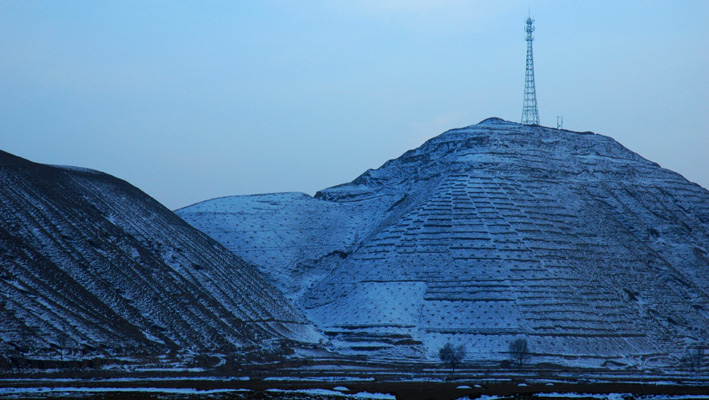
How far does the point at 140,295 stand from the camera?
8056 centimetres

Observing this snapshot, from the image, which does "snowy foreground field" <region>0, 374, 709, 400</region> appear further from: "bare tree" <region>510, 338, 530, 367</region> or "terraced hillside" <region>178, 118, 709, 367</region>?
"terraced hillside" <region>178, 118, 709, 367</region>

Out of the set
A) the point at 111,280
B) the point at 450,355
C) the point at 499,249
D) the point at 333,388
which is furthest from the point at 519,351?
the point at 333,388

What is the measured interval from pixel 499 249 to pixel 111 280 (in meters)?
41.6

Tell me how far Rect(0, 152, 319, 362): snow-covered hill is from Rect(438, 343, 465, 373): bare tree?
13620 mm

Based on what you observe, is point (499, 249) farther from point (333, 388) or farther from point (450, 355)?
point (333, 388)

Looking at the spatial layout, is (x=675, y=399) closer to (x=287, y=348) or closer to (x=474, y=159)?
(x=287, y=348)

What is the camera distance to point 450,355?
269ft

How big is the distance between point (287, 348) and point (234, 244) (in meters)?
34.4

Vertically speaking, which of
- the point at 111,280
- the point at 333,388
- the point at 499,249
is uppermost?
the point at 499,249

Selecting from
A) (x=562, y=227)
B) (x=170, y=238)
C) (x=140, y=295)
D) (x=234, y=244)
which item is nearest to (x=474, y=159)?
(x=562, y=227)

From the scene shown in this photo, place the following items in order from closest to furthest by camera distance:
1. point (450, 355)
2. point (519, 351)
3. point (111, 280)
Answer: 1. point (111, 280)
2. point (450, 355)
3. point (519, 351)

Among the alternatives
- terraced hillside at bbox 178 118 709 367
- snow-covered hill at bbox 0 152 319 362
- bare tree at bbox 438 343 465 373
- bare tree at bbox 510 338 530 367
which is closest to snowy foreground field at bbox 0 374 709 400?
snow-covered hill at bbox 0 152 319 362

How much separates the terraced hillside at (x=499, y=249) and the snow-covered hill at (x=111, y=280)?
31.0ft

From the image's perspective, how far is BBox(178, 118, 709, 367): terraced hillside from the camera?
296 feet
